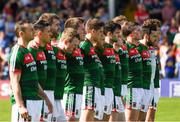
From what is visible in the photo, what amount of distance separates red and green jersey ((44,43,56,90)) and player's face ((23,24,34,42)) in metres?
1.01

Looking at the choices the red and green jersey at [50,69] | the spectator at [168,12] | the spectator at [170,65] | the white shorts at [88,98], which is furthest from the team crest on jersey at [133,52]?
the spectator at [168,12]

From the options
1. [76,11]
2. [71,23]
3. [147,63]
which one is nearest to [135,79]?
[147,63]

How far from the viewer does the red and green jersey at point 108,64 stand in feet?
50.6

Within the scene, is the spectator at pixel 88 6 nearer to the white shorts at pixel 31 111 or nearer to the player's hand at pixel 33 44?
the player's hand at pixel 33 44

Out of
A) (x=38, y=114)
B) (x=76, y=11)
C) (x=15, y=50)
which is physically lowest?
(x=38, y=114)

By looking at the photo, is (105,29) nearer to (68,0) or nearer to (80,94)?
(80,94)

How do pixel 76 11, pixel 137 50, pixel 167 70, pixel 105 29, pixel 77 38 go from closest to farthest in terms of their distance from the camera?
1. pixel 77 38
2. pixel 105 29
3. pixel 137 50
4. pixel 167 70
5. pixel 76 11

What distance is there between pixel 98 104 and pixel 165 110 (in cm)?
831

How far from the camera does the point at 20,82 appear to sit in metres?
12.7

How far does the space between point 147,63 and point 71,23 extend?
2770mm

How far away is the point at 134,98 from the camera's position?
16672 mm

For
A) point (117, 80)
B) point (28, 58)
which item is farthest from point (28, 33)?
point (117, 80)

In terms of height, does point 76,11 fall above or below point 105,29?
above

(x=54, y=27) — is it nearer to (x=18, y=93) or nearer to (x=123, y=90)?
(x=18, y=93)
